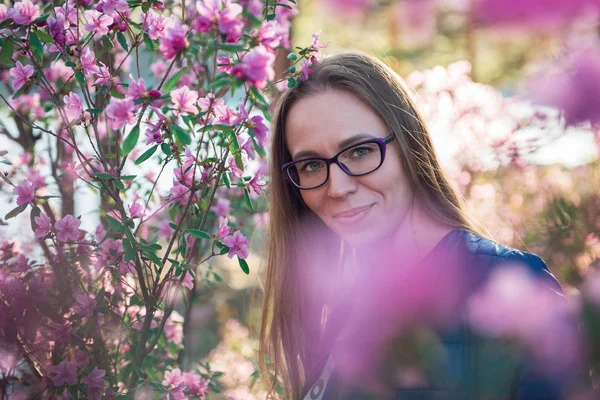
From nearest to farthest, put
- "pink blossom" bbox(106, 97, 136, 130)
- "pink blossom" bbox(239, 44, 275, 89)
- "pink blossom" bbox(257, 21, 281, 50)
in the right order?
"pink blossom" bbox(239, 44, 275, 89) → "pink blossom" bbox(257, 21, 281, 50) → "pink blossom" bbox(106, 97, 136, 130)

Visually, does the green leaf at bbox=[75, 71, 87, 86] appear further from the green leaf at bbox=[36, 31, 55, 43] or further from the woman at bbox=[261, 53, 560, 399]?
the woman at bbox=[261, 53, 560, 399]

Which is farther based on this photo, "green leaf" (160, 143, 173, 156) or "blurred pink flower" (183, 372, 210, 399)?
"blurred pink flower" (183, 372, 210, 399)

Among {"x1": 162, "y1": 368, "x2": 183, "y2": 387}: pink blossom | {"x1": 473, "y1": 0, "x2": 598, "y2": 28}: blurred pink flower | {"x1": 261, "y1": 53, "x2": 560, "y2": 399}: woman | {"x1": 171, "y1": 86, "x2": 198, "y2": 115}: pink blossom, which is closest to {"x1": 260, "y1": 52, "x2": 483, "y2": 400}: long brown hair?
{"x1": 261, "y1": 53, "x2": 560, "y2": 399}: woman

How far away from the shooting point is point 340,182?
1.58 metres

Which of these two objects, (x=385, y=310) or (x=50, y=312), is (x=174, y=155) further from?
(x=385, y=310)

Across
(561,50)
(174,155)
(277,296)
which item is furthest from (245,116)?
(561,50)

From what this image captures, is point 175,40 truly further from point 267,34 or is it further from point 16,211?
point 16,211

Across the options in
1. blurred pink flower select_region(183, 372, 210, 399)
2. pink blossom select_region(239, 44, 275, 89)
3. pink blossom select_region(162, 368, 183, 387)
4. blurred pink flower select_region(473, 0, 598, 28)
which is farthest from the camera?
blurred pink flower select_region(183, 372, 210, 399)

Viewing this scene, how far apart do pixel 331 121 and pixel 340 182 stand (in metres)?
0.18

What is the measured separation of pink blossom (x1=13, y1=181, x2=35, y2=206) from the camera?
156 cm

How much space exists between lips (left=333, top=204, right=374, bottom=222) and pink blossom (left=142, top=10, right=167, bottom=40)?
2.33 feet

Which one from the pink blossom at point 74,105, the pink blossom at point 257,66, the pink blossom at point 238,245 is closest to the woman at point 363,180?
the pink blossom at point 238,245

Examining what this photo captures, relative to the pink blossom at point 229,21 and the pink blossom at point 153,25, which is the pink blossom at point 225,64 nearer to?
the pink blossom at point 229,21

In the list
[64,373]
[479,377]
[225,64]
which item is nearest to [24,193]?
[64,373]
